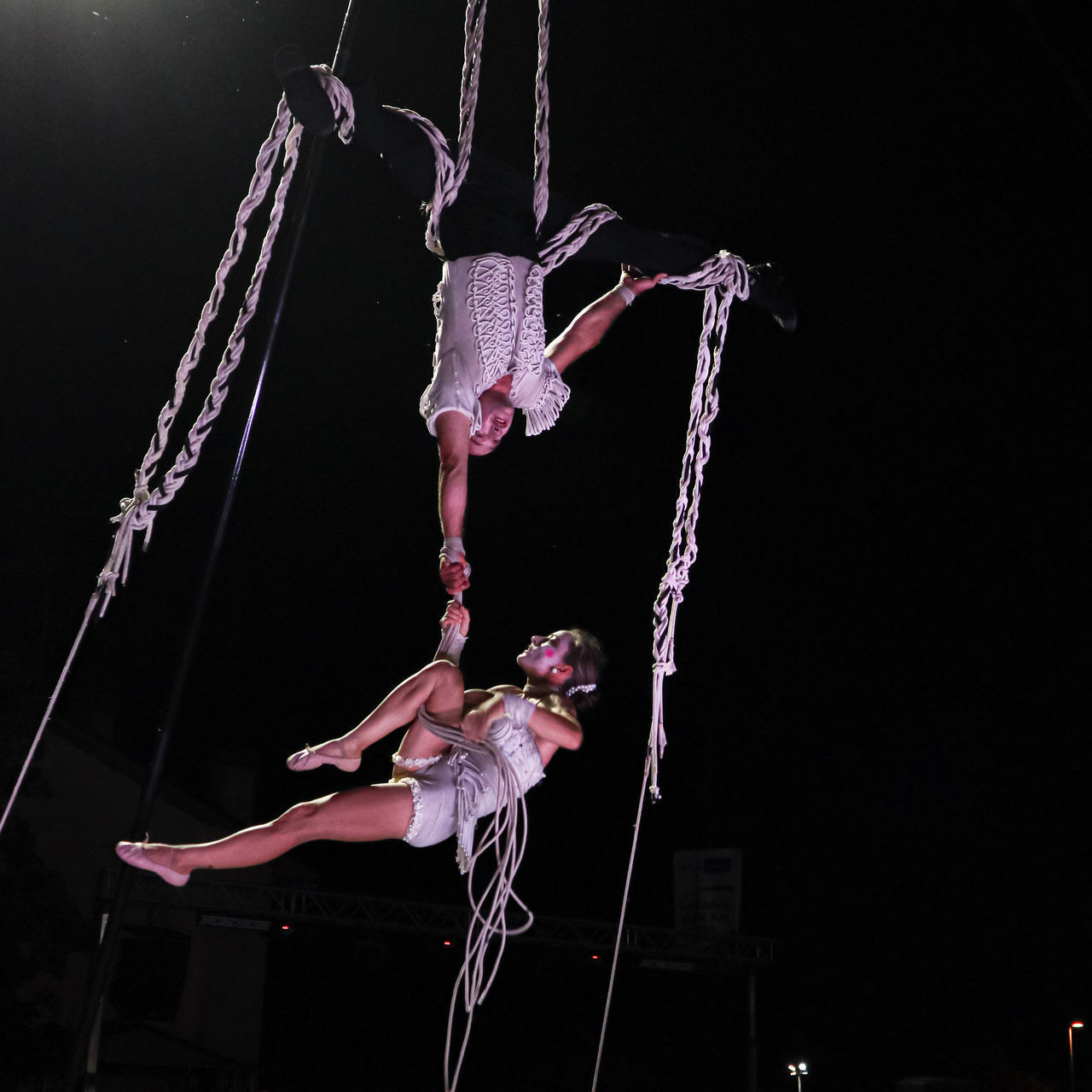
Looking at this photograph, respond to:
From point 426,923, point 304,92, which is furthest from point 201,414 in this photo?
point 426,923

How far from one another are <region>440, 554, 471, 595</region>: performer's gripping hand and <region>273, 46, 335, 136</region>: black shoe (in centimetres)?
103

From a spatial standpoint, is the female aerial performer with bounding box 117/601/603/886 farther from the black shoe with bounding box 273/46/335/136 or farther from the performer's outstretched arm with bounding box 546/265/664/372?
the black shoe with bounding box 273/46/335/136

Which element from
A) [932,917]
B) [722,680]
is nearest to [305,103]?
[722,680]

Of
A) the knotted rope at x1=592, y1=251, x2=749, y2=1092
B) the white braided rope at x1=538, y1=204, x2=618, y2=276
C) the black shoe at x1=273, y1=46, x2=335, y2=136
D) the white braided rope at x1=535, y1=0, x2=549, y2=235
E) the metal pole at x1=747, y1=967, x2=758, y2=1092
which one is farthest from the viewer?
the metal pole at x1=747, y1=967, x2=758, y2=1092

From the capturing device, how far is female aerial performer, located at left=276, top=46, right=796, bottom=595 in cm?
302

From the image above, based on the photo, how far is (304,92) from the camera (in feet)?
8.91

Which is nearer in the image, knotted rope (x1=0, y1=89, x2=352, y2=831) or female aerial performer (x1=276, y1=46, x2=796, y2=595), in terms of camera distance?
knotted rope (x1=0, y1=89, x2=352, y2=831)

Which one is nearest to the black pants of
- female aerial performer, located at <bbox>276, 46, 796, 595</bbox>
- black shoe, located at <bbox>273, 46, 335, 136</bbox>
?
female aerial performer, located at <bbox>276, 46, 796, 595</bbox>

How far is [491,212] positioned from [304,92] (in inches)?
27.0

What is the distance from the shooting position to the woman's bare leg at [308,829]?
2766mm

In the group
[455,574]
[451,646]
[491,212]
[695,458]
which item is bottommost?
[451,646]

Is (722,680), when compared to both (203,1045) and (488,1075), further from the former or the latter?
(203,1045)

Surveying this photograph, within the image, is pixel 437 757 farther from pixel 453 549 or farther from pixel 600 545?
pixel 600 545

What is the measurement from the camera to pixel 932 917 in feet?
31.0
